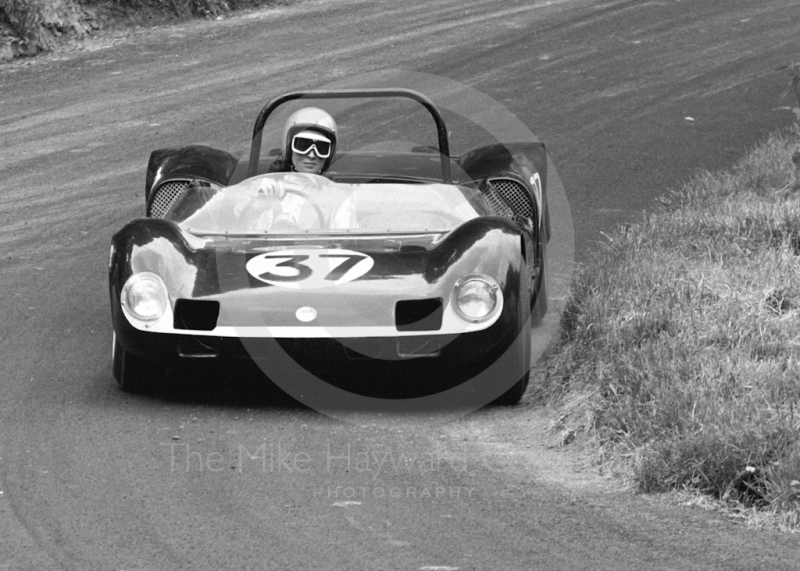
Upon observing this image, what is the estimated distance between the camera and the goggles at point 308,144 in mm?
6637

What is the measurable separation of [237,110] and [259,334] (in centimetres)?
650

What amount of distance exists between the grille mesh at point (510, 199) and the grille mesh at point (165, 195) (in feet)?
5.35

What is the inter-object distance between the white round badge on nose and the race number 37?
0.34 ft

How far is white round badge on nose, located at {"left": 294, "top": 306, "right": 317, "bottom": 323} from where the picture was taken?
502 cm

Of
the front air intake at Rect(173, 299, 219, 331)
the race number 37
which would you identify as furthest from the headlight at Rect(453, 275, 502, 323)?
the front air intake at Rect(173, 299, 219, 331)

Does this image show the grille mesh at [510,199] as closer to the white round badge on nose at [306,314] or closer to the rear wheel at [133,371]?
the white round badge on nose at [306,314]

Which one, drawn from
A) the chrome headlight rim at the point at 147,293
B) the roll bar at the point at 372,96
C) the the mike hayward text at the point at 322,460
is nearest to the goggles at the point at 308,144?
the roll bar at the point at 372,96

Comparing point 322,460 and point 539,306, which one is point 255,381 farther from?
point 539,306

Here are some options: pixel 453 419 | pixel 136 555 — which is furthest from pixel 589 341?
pixel 136 555

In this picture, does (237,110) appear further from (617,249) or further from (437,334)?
(437,334)

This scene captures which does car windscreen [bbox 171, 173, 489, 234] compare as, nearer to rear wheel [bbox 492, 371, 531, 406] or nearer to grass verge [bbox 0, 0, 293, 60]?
rear wheel [bbox 492, 371, 531, 406]

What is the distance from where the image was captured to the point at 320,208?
6.05 m

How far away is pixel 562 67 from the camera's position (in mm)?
12633

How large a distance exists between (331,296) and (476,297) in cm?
58
